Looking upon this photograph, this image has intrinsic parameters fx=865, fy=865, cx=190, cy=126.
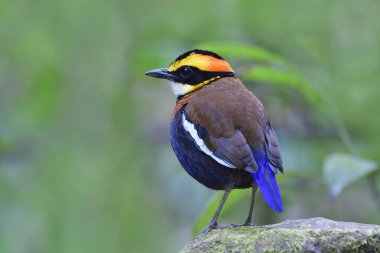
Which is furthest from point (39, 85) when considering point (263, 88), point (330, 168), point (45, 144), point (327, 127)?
point (330, 168)

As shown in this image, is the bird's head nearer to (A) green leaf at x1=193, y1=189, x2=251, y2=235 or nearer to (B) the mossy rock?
(A) green leaf at x1=193, y1=189, x2=251, y2=235

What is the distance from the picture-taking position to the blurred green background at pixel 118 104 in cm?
753

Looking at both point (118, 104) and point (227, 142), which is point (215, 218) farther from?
point (118, 104)

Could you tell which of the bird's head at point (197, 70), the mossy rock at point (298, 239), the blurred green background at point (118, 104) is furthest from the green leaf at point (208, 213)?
the blurred green background at point (118, 104)

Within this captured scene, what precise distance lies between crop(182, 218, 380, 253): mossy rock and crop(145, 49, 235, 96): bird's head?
Answer: 4.24 ft

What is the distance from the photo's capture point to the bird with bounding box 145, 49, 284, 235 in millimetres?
4723

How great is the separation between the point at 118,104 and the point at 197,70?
2283mm

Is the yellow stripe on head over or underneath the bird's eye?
over

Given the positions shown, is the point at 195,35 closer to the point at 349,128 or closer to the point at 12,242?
the point at 349,128

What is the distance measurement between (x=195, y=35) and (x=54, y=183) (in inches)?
73.2

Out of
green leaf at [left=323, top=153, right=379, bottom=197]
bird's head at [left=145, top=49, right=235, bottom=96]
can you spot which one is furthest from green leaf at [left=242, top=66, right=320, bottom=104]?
green leaf at [left=323, top=153, right=379, bottom=197]

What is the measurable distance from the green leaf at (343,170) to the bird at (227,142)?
35 cm

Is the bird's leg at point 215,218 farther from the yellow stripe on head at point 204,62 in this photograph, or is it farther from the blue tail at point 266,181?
the yellow stripe on head at point 204,62

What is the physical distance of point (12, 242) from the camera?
25.7ft
